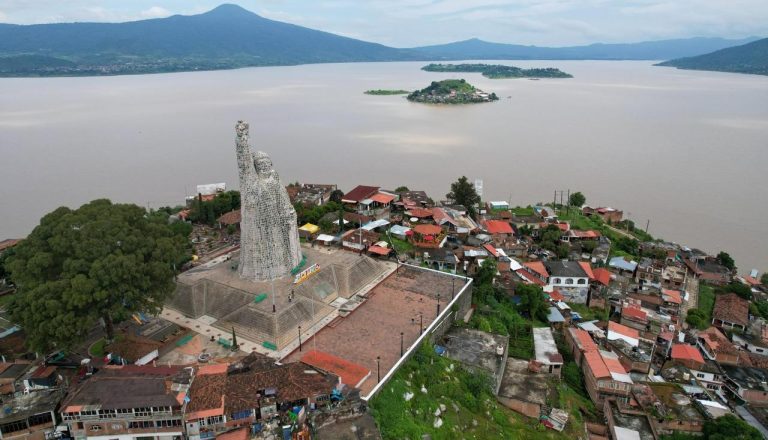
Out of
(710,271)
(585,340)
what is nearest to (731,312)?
(710,271)

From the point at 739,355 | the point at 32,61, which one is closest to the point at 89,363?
the point at 739,355

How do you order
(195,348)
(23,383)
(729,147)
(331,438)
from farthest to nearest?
(729,147), (195,348), (23,383), (331,438)

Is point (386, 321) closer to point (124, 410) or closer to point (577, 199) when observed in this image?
point (124, 410)

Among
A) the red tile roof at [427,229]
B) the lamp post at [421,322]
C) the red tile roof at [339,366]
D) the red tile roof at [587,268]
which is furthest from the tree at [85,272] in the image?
the red tile roof at [587,268]

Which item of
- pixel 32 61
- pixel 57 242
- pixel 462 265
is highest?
pixel 32 61

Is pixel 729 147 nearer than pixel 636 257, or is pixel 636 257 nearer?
pixel 636 257

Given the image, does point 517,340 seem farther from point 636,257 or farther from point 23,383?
point 23,383

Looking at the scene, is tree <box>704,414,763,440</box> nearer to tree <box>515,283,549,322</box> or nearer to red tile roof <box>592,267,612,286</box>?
tree <box>515,283,549,322</box>
